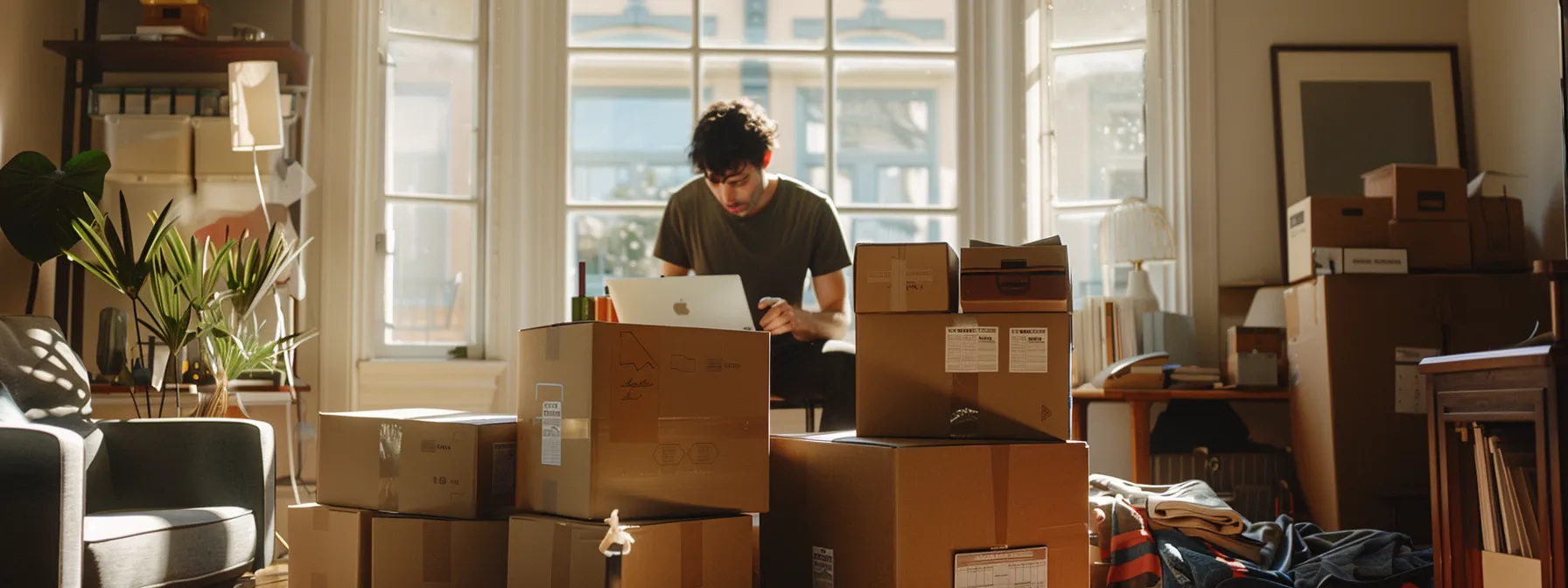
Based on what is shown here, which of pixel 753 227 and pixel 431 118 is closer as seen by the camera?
pixel 753 227

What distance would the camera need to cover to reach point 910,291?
2.31m

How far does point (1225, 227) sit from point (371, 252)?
2753 mm

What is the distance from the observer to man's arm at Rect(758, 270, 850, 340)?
115 inches

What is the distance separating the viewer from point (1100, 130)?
407 centimetres

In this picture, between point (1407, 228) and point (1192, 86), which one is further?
point (1192, 86)

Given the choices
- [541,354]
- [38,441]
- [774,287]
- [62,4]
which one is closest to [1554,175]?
[774,287]

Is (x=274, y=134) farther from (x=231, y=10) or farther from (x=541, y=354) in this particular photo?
(x=541, y=354)

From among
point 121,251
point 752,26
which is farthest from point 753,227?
point 121,251

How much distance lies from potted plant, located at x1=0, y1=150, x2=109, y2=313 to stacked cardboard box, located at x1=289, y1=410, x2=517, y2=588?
1.34 meters

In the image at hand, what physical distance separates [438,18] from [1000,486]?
8.85 ft

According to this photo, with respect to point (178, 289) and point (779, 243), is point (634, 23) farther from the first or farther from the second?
point (178, 289)

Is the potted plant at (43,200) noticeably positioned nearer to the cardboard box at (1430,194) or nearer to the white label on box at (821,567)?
the white label on box at (821,567)

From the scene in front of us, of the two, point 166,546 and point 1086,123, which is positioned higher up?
point 1086,123

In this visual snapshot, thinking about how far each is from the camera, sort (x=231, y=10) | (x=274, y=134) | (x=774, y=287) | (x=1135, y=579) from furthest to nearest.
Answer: (x=231, y=10) → (x=274, y=134) → (x=774, y=287) → (x=1135, y=579)
